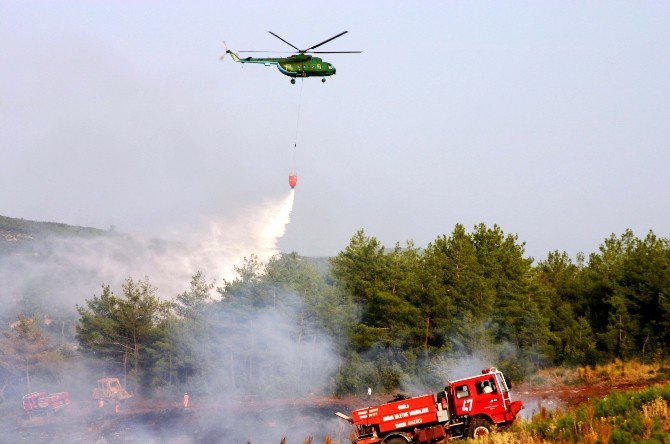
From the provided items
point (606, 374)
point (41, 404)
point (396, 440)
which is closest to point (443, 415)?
point (396, 440)

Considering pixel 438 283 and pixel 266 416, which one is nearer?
pixel 266 416

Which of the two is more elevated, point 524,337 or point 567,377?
point 524,337

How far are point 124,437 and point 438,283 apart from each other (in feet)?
87.2

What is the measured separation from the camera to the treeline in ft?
169

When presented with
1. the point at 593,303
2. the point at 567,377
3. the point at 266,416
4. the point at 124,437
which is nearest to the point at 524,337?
the point at 567,377

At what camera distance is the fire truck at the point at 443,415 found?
82.8 feet

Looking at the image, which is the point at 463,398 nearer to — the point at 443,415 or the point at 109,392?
the point at 443,415

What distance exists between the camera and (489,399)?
83.4ft

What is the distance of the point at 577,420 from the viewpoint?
68.2 feet

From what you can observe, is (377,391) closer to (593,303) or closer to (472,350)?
(472,350)

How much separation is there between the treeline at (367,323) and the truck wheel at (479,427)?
22781 millimetres

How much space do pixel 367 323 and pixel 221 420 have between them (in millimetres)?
15718

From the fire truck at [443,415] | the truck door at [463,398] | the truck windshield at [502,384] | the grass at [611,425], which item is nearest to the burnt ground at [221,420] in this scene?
the fire truck at [443,415]

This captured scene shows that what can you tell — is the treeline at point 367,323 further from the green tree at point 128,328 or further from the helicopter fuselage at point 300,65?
the helicopter fuselage at point 300,65
